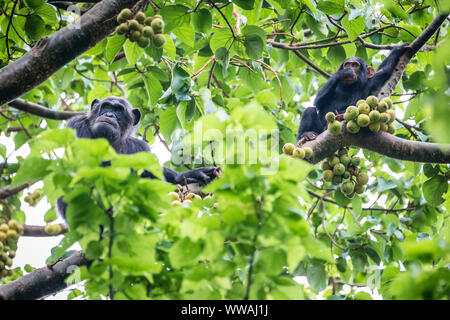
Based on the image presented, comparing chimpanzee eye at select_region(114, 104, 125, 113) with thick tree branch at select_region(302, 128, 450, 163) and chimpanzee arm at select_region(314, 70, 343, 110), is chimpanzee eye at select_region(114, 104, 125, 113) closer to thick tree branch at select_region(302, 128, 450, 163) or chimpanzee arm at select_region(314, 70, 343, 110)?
chimpanzee arm at select_region(314, 70, 343, 110)

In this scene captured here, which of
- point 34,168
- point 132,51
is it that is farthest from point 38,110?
point 34,168

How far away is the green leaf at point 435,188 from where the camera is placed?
3.55 m

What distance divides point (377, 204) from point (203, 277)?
146 inches

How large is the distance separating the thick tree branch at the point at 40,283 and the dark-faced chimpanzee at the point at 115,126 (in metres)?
1.03

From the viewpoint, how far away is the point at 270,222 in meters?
1.48

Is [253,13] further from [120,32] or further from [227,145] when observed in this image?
[227,145]

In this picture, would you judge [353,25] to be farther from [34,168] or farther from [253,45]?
[34,168]

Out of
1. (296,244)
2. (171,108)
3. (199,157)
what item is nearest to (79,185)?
(296,244)

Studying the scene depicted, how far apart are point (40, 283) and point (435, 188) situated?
9.59 feet

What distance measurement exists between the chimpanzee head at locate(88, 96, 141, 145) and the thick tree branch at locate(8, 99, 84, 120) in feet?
1.70

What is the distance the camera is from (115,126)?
4230mm

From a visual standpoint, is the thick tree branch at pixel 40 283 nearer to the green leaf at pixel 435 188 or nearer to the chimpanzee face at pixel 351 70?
the green leaf at pixel 435 188

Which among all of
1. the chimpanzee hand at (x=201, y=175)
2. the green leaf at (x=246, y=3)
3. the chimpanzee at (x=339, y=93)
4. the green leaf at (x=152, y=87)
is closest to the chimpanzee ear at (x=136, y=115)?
the green leaf at (x=152, y=87)

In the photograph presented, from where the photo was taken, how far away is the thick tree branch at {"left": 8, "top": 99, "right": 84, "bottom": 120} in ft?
14.7
